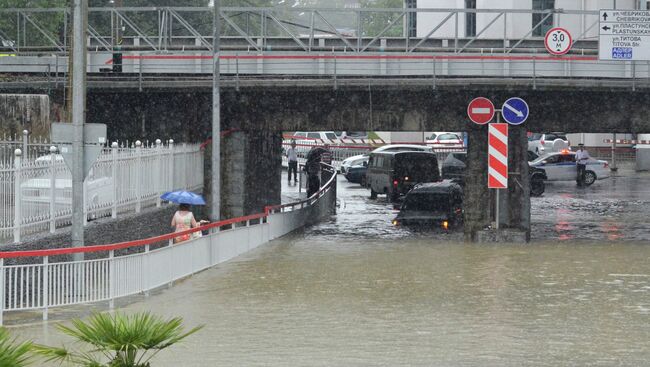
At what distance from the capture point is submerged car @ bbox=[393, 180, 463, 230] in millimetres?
36969

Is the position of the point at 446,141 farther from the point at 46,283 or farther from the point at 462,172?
the point at 46,283

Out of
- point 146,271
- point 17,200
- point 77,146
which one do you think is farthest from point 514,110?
point 17,200

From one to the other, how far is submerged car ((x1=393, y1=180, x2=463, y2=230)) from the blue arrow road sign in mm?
6333

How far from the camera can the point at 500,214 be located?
105 ft

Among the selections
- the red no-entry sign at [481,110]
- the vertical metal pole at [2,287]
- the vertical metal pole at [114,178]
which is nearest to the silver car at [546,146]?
the red no-entry sign at [481,110]

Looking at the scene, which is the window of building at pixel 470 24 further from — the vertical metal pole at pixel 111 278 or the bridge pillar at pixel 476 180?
the vertical metal pole at pixel 111 278

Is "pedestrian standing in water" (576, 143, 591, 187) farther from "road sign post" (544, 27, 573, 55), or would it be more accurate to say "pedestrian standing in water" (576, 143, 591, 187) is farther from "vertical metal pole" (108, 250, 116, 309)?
"vertical metal pole" (108, 250, 116, 309)

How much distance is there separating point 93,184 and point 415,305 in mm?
7652

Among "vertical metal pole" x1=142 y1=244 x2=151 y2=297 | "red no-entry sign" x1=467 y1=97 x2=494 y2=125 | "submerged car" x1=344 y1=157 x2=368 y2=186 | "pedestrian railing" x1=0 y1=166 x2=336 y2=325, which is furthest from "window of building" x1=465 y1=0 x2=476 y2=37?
"vertical metal pole" x1=142 y1=244 x2=151 y2=297

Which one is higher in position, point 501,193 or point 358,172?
point 358,172

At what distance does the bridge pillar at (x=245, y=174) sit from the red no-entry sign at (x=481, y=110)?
269 inches

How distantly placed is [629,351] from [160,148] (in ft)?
50.9

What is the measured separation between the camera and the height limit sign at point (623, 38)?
3569 centimetres

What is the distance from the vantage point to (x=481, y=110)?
31734 millimetres
